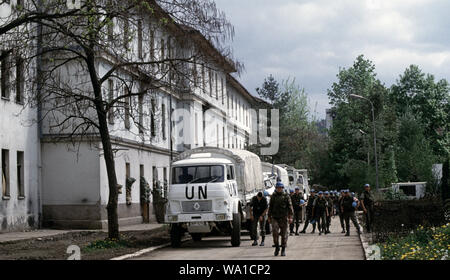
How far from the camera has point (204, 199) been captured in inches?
934

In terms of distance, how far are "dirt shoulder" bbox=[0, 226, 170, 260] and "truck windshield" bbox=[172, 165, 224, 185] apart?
2385 millimetres

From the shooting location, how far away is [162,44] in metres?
22.4

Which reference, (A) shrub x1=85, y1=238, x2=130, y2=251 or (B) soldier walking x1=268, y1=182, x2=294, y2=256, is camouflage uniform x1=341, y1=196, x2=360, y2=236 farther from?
(A) shrub x1=85, y1=238, x2=130, y2=251

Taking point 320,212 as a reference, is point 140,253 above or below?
below

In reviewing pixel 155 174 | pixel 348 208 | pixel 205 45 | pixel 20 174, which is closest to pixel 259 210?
pixel 348 208

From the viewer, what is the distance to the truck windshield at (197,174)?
24.5 metres

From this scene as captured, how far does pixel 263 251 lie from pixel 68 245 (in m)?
6.09

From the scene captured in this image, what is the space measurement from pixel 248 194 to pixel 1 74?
1067cm

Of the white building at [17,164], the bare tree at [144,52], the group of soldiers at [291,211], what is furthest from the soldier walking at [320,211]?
the white building at [17,164]

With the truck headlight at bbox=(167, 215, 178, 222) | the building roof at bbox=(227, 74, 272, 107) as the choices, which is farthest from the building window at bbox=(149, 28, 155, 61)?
the building roof at bbox=(227, 74, 272, 107)

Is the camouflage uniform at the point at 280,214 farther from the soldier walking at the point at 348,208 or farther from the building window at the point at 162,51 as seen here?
the soldier walking at the point at 348,208

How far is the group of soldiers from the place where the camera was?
20.1 meters

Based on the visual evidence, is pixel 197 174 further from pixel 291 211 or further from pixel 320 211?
pixel 320 211
